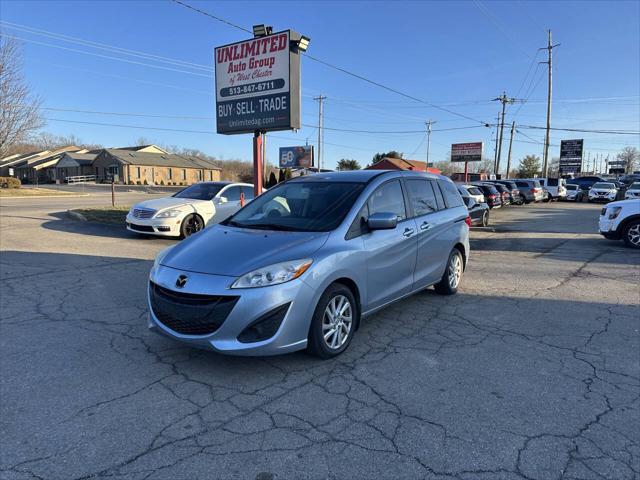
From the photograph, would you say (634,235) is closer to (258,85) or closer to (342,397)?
(258,85)

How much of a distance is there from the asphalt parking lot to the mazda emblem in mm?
768

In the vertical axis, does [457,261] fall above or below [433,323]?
above

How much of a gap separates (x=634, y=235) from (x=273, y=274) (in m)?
10.9

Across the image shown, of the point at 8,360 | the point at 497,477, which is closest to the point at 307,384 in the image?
the point at 497,477

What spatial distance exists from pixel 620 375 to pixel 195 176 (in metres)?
78.9

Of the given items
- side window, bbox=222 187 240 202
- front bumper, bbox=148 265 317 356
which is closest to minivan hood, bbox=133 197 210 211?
side window, bbox=222 187 240 202

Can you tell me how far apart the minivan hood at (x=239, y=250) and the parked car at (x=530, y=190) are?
103ft

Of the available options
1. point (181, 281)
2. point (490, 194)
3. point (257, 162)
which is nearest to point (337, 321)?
point (181, 281)

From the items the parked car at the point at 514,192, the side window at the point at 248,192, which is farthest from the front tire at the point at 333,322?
the parked car at the point at 514,192

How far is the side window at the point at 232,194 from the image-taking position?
12.4 metres

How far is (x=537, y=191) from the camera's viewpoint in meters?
32.9

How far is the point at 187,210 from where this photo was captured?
11.3 meters

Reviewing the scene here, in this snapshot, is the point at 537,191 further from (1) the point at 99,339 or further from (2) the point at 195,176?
(2) the point at 195,176

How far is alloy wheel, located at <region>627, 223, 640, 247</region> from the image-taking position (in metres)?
10.9
